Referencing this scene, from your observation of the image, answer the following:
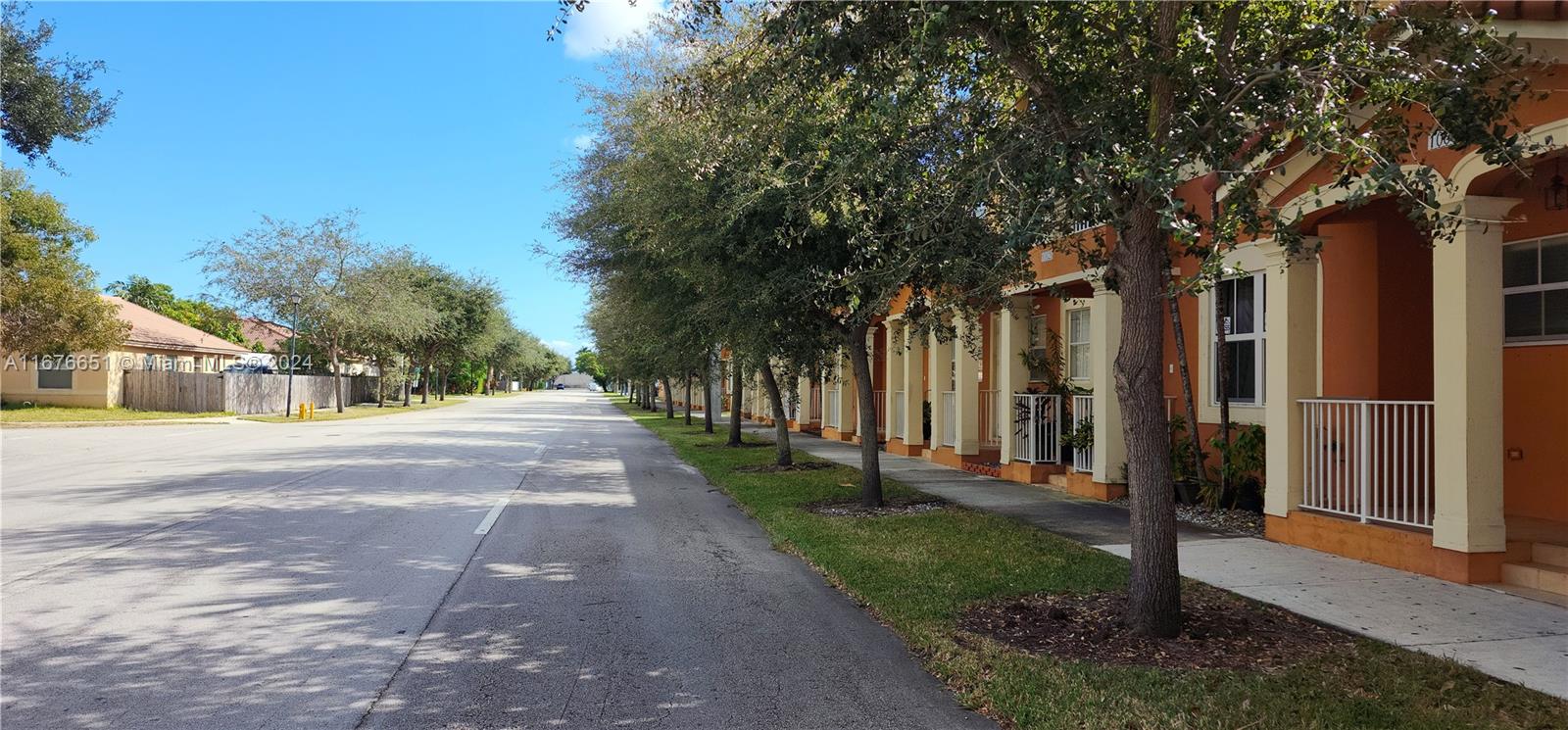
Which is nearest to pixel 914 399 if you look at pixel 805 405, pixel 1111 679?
pixel 805 405

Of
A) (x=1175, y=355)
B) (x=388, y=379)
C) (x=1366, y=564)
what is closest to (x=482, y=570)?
(x=1366, y=564)

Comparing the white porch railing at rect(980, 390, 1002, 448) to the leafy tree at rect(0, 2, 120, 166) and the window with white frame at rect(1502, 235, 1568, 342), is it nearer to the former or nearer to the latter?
the window with white frame at rect(1502, 235, 1568, 342)

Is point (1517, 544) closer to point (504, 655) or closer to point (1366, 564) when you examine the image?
point (1366, 564)

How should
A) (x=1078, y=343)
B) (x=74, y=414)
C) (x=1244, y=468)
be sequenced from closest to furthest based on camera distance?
(x=1244, y=468)
(x=1078, y=343)
(x=74, y=414)

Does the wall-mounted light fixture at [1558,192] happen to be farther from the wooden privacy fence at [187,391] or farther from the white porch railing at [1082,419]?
the wooden privacy fence at [187,391]

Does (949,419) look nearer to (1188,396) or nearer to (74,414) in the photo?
(1188,396)

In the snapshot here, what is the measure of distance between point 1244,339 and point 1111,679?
8.12 metres

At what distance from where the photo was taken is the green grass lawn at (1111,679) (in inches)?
167

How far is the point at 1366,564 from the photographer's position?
24.9ft

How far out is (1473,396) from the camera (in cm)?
683

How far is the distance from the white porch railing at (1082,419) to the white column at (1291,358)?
13.2 feet

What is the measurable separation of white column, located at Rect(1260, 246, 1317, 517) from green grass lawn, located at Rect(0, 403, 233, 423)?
36983 millimetres

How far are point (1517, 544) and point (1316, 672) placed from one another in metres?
3.42

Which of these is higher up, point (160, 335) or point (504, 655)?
point (160, 335)
